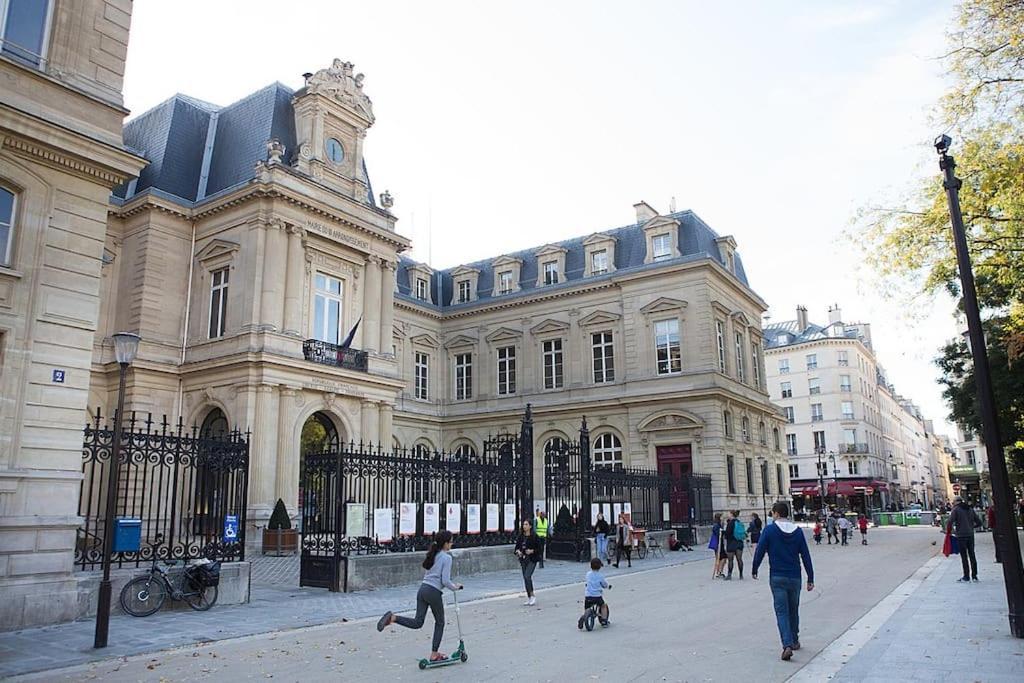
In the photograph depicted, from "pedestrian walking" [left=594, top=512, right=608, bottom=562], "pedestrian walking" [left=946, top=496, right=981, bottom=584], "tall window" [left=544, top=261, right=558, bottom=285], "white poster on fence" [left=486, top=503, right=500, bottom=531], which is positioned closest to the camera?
"pedestrian walking" [left=946, top=496, right=981, bottom=584]

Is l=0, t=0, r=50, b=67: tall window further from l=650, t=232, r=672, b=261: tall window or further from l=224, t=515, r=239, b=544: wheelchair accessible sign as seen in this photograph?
l=650, t=232, r=672, b=261: tall window

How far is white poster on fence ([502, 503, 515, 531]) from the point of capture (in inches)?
837

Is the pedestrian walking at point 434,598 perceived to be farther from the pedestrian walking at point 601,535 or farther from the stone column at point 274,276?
the stone column at point 274,276

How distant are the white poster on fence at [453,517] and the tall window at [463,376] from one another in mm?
24843

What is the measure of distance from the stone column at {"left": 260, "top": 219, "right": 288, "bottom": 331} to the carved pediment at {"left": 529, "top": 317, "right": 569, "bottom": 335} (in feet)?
56.1

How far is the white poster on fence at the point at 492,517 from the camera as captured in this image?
20.6 meters

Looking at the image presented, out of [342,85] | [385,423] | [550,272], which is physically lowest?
[385,423]

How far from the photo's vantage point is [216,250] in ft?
93.1

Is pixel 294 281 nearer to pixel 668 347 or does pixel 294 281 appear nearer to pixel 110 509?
pixel 110 509

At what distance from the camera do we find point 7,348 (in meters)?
12.0

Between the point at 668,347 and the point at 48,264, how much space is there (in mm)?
29167

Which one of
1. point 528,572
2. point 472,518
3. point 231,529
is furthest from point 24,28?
point 472,518

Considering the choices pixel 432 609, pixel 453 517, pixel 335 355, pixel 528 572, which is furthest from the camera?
pixel 335 355

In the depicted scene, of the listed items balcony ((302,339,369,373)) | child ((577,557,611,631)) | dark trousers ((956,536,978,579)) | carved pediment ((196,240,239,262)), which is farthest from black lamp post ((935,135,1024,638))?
carved pediment ((196,240,239,262))
